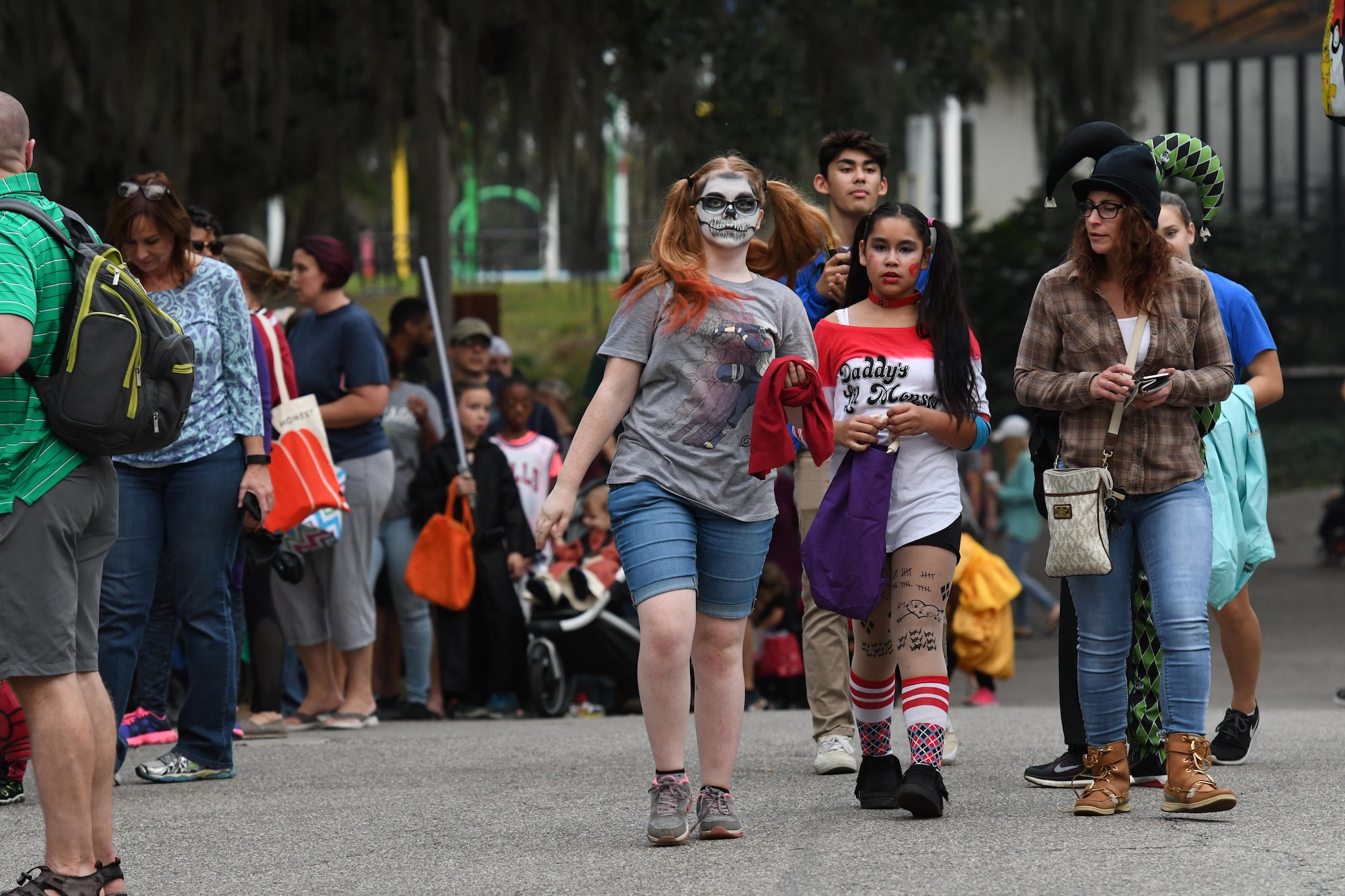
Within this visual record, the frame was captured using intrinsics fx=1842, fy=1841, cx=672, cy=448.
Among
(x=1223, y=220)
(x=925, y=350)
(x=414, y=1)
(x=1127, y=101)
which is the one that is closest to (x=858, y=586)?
(x=925, y=350)

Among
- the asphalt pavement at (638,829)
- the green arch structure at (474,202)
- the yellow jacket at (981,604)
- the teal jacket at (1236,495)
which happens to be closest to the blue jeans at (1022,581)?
the green arch structure at (474,202)

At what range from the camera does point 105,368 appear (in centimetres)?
402

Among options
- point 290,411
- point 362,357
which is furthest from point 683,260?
point 362,357

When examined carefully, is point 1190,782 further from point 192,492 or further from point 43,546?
point 192,492

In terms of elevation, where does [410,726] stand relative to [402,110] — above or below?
below

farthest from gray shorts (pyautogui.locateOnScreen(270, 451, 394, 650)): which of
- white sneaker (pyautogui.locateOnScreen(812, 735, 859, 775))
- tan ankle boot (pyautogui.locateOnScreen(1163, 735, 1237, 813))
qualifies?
tan ankle boot (pyautogui.locateOnScreen(1163, 735, 1237, 813))

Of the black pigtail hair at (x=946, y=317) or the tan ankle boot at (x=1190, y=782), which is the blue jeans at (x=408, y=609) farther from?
the tan ankle boot at (x=1190, y=782)

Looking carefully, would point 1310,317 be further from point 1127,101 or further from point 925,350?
point 925,350

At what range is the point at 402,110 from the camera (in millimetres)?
12883

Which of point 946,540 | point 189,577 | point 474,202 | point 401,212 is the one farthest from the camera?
point 401,212

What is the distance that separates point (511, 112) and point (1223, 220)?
35.0 feet

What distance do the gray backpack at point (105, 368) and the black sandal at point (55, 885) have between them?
918 millimetres

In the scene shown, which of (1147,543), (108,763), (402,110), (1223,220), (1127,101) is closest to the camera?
(108,763)

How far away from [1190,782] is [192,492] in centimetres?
308
